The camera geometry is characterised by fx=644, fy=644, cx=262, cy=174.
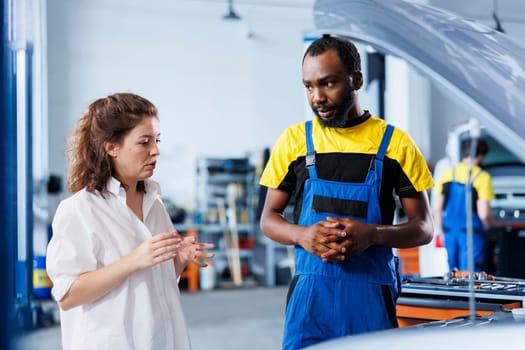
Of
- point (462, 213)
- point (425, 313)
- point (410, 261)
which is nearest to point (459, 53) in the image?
point (425, 313)

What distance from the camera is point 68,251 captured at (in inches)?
47.7

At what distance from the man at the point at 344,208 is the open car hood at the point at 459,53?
0.48 metres

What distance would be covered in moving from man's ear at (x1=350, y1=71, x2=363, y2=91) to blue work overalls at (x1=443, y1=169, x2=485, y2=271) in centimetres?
330

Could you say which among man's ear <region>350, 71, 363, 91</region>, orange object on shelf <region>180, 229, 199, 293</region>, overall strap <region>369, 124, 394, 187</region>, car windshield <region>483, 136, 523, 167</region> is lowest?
orange object on shelf <region>180, 229, 199, 293</region>

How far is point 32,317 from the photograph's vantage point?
534 centimetres

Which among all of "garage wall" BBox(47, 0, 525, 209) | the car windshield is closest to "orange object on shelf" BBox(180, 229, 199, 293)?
"garage wall" BBox(47, 0, 525, 209)

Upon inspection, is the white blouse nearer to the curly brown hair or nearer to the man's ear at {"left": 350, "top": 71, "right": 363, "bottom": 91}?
the curly brown hair

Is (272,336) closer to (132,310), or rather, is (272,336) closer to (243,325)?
(243,325)

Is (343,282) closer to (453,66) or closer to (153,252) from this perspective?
(153,252)

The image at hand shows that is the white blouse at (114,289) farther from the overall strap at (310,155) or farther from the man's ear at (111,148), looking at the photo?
the overall strap at (310,155)

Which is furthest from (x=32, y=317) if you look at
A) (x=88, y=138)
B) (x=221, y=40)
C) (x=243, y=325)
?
(x=221, y=40)

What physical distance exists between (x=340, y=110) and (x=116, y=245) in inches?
21.8

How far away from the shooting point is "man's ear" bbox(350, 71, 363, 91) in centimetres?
142

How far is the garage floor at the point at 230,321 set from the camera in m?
4.80
